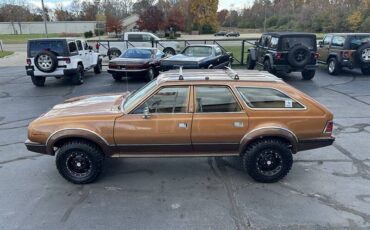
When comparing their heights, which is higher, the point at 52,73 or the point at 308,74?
the point at 52,73

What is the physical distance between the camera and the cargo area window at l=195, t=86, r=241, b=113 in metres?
4.28

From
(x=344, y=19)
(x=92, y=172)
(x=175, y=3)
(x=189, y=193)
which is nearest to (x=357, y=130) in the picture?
(x=189, y=193)

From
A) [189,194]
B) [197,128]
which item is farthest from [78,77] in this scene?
[189,194]

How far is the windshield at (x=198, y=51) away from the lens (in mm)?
12195

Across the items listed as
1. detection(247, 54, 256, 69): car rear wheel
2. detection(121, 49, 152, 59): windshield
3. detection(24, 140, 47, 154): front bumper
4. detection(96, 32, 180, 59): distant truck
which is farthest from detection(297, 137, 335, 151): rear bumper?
detection(96, 32, 180, 59): distant truck

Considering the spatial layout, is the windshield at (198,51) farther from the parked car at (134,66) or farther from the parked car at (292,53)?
the parked car at (292,53)

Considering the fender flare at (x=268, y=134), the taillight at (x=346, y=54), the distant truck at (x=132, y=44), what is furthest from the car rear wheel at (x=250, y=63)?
the fender flare at (x=268, y=134)

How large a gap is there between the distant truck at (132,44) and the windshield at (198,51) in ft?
25.2

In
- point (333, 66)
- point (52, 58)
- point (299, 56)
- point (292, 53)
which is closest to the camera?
point (52, 58)

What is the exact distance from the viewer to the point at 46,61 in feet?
36.2

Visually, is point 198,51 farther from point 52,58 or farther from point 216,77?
point 216,77

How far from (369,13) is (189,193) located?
51.2 metres

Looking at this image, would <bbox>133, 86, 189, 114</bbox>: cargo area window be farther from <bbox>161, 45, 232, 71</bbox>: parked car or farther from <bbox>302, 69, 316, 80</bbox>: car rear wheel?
<bbox>302, 69, 316, 80</bbox>: car rear wheel

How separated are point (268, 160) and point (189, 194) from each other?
1.24 meters
